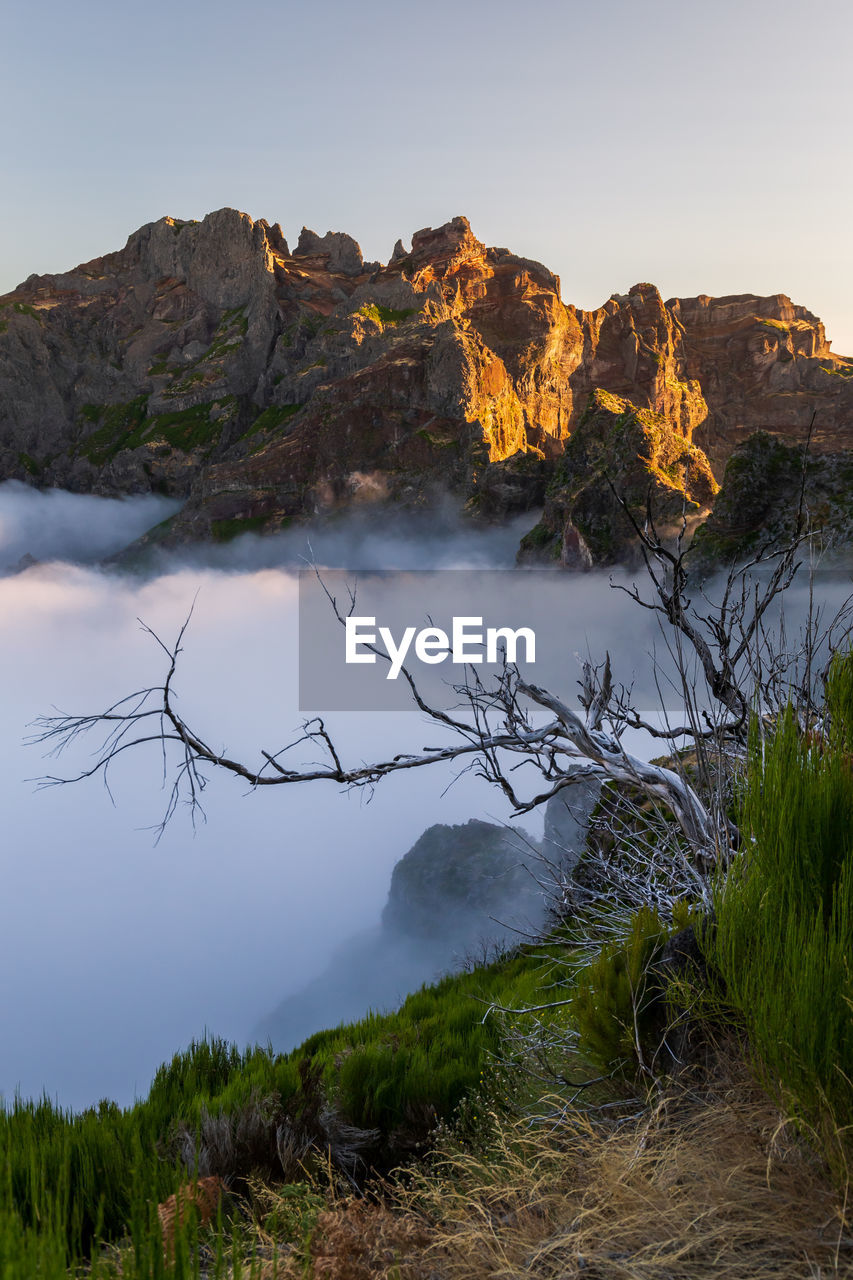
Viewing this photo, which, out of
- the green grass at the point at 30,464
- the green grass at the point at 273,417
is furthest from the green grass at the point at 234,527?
the green grass at the point at 30,464

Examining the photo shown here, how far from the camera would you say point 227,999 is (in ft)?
473

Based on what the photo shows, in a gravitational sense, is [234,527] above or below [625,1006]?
above

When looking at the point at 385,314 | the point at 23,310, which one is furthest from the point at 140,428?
the point at 385,314

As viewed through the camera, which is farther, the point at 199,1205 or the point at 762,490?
the point at 762,490

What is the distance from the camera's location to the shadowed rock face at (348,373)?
431ft

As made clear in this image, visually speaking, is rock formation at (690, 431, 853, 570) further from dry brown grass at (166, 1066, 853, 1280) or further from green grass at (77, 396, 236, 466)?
green grass at (77, 396, 236, 466)

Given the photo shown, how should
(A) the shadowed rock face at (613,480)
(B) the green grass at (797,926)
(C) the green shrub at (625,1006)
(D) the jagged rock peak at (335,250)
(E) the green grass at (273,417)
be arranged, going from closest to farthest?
1. (B) the green grass at (797,926)
2. (C) the green shrub at (625,1006)
3. (A) the shadowed rock face at (613,480)
4. (E) the green grass at (273,417)
5. (D) the jagged rock peak at (335,250)

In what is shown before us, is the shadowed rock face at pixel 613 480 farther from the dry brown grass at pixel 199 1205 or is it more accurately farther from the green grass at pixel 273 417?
the green grass at pixel 273 417

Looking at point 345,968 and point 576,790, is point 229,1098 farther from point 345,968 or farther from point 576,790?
point 345,968

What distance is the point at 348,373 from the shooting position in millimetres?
138875

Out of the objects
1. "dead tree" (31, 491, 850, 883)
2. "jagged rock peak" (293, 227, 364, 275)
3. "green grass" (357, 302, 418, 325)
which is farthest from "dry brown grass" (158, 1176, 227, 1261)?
"jagged rock peak" (293, 227, 364, 275)

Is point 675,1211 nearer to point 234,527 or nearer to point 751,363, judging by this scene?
point 234,527

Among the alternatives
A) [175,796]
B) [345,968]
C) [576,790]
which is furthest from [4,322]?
[175,796]

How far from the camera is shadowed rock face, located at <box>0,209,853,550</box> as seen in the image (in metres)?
132
